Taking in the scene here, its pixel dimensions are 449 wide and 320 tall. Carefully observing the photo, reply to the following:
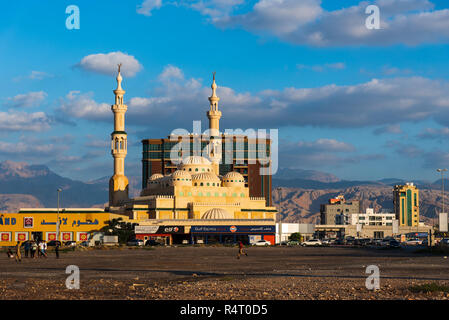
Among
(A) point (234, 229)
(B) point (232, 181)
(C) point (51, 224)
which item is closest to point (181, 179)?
(B) point (232, 181)

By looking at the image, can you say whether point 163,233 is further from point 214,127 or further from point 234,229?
point 214,127

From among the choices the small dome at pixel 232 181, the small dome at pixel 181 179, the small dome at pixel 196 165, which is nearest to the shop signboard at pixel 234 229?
the small dome at pixel 181 179

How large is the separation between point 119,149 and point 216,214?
24.8m

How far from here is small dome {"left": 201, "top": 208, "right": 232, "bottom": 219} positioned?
13300cm

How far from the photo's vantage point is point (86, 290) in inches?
982

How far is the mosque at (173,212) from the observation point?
12188 cm

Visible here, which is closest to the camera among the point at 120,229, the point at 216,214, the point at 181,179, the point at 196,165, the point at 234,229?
the point at 120,229

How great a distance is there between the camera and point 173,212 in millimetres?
136375

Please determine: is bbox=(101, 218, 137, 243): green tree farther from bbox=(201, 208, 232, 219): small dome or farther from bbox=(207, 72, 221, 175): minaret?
bbox=(207, 72, 221, 175): minaret

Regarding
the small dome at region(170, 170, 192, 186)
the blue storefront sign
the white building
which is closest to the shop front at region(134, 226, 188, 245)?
the blue storefront sign
